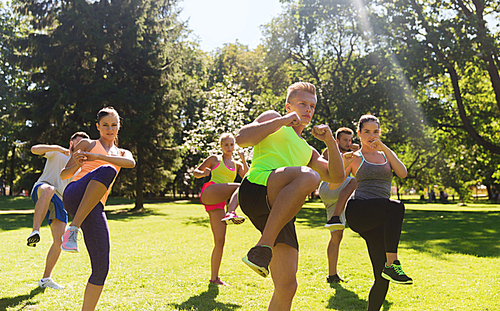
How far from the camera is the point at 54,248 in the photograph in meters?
5.92

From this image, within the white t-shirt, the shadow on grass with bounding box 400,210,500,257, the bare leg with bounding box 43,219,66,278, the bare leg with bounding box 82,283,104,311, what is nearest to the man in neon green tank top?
the bare leg with bounding box 82,283,104,311

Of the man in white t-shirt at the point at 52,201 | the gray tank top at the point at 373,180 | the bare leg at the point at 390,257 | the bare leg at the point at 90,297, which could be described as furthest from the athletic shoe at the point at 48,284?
the bare leg at the point at 390,257

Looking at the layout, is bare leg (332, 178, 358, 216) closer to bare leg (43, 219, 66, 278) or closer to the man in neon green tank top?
the man in neon green tank top

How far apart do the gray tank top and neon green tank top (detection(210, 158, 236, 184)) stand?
9.27ft

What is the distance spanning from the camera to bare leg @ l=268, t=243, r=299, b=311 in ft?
10.1

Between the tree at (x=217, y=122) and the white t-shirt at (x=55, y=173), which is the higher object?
the tree at (x=217, y=122)

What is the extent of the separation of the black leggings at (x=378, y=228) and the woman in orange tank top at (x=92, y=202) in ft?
8.72

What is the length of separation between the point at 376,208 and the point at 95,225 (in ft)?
10.0

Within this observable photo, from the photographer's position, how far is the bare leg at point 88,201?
12.0 ft

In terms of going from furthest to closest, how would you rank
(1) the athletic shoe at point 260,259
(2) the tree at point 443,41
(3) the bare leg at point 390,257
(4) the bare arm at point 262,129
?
(2) the tree at point 443,41
(3) the bare leg at point 390,257
(4) the bare arm at point 262,129
(1) the athletic shoe at point 260,259

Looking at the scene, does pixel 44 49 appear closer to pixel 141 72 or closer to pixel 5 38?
pixel 5 38

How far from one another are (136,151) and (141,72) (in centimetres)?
549

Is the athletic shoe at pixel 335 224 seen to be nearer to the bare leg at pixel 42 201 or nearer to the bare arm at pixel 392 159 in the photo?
the bare arm at pixel 392 159

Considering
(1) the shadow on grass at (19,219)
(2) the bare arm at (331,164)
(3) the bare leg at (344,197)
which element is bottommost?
(1) the shadow on grass at (19,219)
